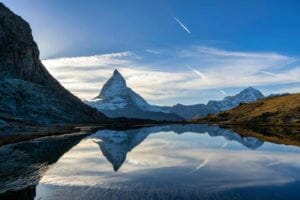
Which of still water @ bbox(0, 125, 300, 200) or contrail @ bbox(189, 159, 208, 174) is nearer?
still water @ bbox(0, 125, 300, 200)

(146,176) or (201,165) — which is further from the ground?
(201,165)

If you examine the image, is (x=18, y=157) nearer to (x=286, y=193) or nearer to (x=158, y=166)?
(x=158, y=166)

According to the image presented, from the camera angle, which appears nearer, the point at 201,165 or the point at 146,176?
the point at 146,176

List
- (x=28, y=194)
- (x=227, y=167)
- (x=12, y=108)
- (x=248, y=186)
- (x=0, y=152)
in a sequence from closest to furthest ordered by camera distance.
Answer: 1. (x=28, y=194)
2. (x=248, y=186)
3. (x=227, y=167)
4. (x=0, y=152)
5. (x=12, y=108)

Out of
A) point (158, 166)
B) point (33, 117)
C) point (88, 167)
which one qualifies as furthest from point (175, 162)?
point (33, 117)

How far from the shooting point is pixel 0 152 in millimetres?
66750

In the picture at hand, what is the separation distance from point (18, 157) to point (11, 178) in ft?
64.7

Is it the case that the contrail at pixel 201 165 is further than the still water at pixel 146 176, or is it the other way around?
the contrail at pixel 201 165

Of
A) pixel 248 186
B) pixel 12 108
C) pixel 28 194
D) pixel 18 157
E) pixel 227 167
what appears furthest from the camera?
pixel 12 108

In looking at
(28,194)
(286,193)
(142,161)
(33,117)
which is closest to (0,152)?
(142,161)

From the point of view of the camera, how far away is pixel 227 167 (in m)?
55.2

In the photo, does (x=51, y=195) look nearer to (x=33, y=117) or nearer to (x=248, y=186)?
(x=248, y=186)

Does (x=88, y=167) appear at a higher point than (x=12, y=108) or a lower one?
lower

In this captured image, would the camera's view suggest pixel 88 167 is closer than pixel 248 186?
No
